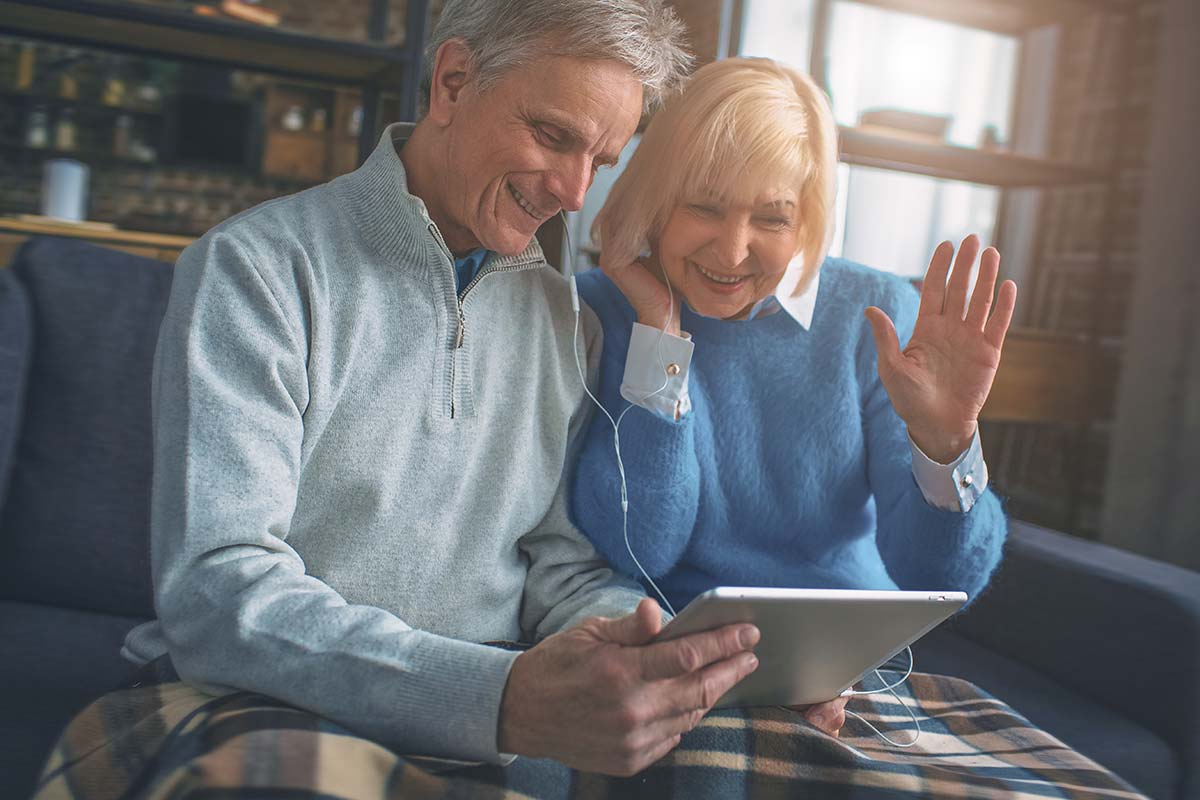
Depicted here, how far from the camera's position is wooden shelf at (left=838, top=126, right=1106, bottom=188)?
2.87 metres

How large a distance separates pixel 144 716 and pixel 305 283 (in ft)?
1.41

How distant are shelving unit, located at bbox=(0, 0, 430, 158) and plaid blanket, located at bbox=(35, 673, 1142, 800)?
5.24 feet

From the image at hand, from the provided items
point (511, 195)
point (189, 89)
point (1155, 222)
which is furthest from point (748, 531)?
point (189, 89)

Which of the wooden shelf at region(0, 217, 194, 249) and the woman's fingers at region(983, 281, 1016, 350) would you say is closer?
the woman's fingers at region(983, 281, 1016, 350)

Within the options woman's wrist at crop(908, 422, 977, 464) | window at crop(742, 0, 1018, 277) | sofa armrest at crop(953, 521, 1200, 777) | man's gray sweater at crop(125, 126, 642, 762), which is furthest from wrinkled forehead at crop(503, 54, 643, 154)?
window at crop(742, 0, 1018, 277)

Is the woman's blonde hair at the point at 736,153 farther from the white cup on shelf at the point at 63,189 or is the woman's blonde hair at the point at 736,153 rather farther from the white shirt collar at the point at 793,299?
the white cup on shelf at the point at 63,189

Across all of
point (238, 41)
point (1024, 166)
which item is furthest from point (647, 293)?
point (1024, 166)

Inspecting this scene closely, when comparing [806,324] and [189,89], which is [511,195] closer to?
[806,324]

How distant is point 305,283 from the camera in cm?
102

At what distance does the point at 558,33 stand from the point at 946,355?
1.88 ft

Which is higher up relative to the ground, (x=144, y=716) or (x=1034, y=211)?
(x=1034, y=211)

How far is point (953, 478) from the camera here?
3.83 ft

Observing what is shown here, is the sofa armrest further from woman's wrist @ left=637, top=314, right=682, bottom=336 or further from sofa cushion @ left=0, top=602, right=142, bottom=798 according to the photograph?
sofa cushion @ left=0, top=602, right=142, bottom=798

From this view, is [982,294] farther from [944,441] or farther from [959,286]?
[944,441]
